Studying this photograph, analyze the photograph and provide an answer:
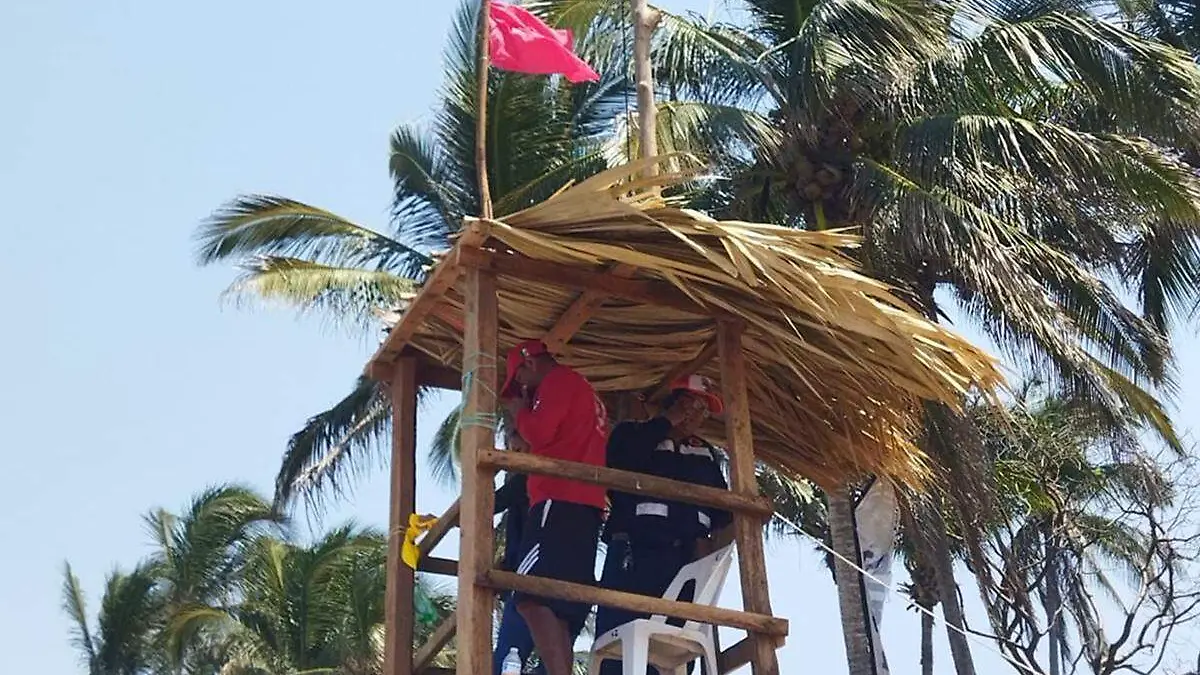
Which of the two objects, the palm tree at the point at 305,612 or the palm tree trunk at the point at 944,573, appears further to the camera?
the palm tree at the point at 305,612

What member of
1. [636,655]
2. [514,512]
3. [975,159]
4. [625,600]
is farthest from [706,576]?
[975,159]

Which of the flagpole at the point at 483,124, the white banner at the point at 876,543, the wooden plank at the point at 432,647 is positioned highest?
the flagpole at the point at 483,124

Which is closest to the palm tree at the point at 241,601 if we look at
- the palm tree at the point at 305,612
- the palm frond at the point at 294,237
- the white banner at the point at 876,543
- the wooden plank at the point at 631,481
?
the palm tree at the point at 305,612

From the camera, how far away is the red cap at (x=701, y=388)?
784 centimetres

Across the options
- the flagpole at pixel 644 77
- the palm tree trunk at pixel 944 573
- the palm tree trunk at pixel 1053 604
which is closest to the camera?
the flagpole at pixel 644 77

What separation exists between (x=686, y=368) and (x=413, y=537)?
5.03ft

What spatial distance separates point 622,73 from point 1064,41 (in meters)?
Result: 4.04

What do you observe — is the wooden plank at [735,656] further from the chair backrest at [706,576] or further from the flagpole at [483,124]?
the flagpole at [483,124]

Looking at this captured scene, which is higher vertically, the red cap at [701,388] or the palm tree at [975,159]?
the palm tree at [975,159]

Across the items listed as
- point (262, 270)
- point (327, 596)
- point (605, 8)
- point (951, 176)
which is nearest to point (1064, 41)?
point (951, 176)

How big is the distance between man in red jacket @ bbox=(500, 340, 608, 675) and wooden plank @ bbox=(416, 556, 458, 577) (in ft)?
2.63

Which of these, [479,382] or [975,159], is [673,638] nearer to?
[479,382]

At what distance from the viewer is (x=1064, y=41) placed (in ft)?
44.3

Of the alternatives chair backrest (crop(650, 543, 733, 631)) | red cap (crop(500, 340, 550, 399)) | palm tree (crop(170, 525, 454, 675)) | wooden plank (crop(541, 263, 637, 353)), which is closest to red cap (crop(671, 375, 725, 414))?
wooden plank (crop(541, 263, 637, 353))
